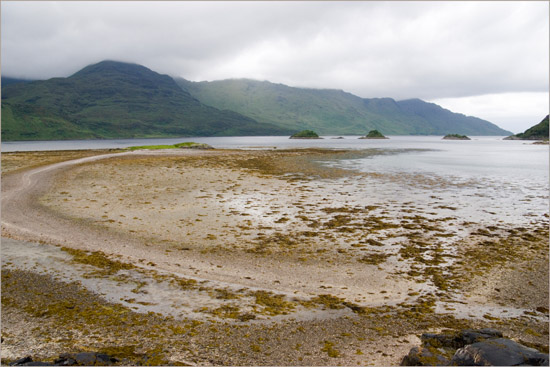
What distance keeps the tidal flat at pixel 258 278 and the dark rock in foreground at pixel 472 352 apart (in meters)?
0.54

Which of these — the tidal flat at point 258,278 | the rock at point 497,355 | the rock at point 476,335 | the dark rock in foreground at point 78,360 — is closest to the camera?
the rock at point 497,355

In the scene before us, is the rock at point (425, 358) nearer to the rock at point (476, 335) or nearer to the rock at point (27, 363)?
the rock at point (476, 335)

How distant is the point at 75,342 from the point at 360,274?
9278 millimetres

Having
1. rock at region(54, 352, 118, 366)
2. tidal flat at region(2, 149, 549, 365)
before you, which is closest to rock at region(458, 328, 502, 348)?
tidal flat at region(2, 149, 549, 365)

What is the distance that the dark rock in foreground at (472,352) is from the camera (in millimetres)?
6297

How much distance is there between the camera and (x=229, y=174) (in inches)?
1538

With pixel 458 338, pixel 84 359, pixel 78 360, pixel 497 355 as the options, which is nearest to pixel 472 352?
pixel 497 355

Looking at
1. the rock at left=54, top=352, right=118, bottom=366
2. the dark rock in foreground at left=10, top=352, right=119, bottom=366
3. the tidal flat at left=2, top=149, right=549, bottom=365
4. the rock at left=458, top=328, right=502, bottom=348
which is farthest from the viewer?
the tidal flat at left=2, top=149, right=549, bottom=365

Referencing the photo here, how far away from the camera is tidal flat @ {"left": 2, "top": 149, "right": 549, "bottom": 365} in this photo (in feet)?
26.2

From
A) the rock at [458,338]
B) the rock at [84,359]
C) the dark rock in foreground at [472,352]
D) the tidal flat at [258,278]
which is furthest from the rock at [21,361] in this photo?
the rock at [458,338]

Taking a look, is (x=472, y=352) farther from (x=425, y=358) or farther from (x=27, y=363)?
(x=27, y=363)

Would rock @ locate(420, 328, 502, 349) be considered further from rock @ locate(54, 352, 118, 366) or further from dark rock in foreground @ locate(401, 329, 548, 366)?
rock @ locate(54, 352, 118, 366)

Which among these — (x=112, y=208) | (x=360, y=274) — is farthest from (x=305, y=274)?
(x=112, y=208)

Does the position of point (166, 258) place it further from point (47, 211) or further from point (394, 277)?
point (47, 211)
